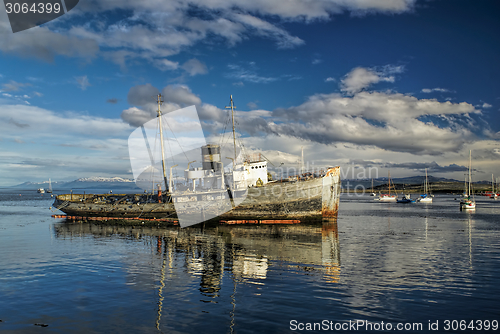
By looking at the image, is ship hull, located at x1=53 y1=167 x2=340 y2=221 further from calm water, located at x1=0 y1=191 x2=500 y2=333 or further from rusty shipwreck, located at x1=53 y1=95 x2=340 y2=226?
calm water, located at x1=0 y1=191 x2=500 y2=333

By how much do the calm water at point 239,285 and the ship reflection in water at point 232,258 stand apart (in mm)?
71

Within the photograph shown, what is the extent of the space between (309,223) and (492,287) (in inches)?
951

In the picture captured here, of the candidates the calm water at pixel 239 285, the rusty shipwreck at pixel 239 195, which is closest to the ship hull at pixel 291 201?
the rusty shipwreck at pixel 239 195

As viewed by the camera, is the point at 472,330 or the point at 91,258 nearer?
the point at 472,330

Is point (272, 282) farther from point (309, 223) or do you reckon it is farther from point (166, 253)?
point (309, 223)

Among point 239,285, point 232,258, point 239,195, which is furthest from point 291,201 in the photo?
point 239,285

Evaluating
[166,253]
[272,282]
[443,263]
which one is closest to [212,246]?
[166,253]

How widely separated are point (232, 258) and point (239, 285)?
549cm

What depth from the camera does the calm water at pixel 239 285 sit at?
950cm

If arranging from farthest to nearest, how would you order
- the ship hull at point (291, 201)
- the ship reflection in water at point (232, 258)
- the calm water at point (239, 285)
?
the ship hull at point (291, 201) → the ship reflection in water at point (232, 258) → the calm water at point (239, 285)

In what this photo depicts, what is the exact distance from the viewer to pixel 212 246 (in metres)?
22.6

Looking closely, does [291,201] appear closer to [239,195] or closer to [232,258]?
[239,195]

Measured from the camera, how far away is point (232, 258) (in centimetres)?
1833

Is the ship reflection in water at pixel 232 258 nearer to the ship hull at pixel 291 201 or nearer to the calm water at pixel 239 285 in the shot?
the calm water at pixel 239 285
